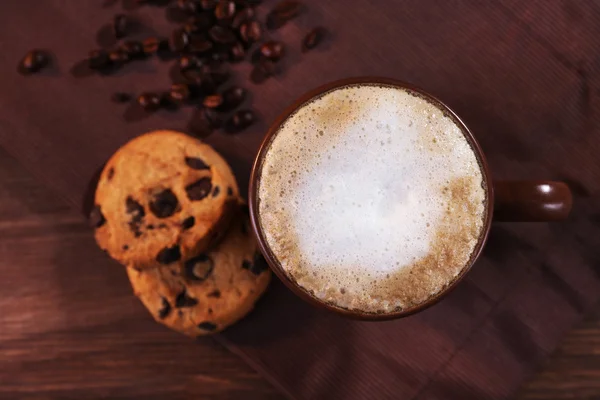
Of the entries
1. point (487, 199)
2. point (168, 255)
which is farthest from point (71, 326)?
point (487, 199)

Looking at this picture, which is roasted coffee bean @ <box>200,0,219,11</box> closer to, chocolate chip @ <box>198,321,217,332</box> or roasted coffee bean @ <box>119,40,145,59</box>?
roasted coffee bean @ <box>119,40,145,59</box>

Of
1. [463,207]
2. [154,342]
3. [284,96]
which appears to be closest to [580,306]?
[463,207]

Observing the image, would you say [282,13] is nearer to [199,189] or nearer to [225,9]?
[225,9]

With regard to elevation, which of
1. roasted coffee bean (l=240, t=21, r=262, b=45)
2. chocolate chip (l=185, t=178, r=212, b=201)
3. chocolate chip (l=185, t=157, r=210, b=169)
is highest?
roasted coffee bean (l=240, t=21, r=262, b=45)

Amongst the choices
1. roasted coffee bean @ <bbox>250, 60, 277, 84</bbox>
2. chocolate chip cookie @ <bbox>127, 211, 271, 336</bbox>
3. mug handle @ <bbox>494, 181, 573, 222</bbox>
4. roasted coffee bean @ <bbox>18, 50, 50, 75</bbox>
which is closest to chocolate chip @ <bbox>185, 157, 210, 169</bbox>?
chocolate chip cookie @ <bbox>127, 211, 271, 336</bbox>

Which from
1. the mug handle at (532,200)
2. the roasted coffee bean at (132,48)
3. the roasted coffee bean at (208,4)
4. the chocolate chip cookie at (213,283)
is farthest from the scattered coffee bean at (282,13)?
the mug handle at (532,200)

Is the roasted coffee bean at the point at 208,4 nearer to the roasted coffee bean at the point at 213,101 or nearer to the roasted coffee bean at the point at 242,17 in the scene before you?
the roasted coffee bean at the point at 242,17
